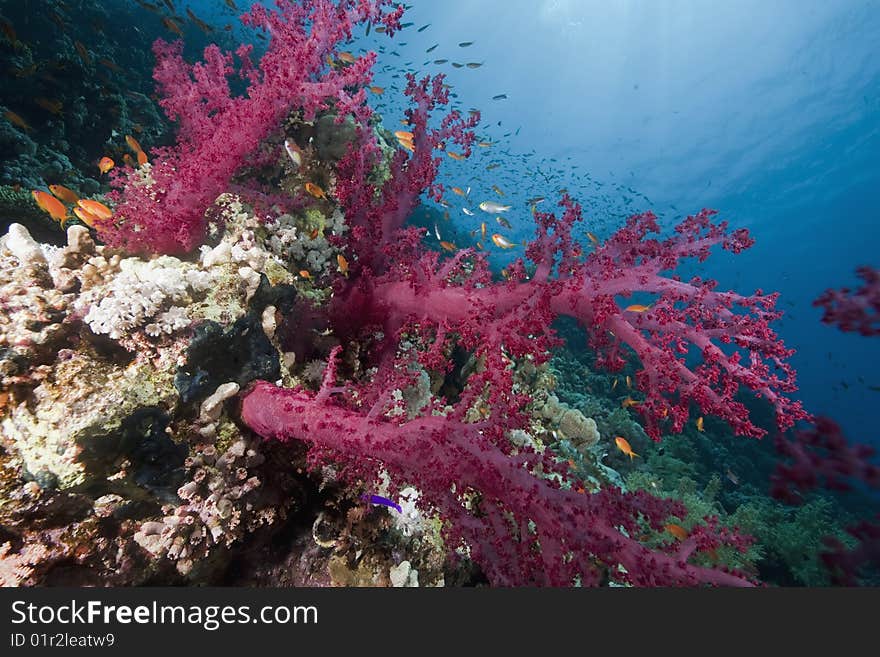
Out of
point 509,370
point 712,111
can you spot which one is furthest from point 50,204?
point 712,111

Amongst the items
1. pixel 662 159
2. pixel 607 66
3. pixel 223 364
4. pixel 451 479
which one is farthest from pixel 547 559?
pixel 607 66

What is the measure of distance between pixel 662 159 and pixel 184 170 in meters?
68.9

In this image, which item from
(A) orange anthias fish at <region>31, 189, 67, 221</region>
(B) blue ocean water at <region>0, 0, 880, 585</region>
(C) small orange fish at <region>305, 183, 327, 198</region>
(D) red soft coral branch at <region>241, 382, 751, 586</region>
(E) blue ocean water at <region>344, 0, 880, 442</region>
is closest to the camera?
(D) red soft coral branch at <region>241, 382, 751, 586</region>

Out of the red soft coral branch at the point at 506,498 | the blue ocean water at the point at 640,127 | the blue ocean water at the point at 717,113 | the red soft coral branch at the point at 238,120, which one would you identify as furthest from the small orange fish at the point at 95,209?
the blue ocean water at the point at 717,113

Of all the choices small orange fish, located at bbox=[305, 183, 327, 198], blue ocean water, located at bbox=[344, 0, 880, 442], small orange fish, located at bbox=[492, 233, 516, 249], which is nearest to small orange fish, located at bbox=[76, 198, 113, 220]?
small orange fish, located at bbox=[305, 183, 327, 198]

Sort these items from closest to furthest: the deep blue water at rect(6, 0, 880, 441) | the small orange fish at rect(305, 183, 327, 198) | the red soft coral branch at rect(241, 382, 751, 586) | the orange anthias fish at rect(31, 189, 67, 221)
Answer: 1. the red soft coral branch at rect(241, 382, 751, 586)
2. the orange anthias fish at rect(31, 189, 67, 221)
3. the small orange fish at rect(305, 183, 327, 198)
4. the deep blue water at rect(6, 0, 880, 441)

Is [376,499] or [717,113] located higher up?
[717,113]

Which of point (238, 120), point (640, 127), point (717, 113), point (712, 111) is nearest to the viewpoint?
point (238, 120)

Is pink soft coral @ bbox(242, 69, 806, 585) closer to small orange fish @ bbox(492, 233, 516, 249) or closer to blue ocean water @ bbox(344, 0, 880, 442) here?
small orange fish @ bbox(492, 233, 516, 249)

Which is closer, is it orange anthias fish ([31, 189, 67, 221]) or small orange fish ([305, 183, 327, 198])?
orange anthias fish ([31, 189, 67, 221])

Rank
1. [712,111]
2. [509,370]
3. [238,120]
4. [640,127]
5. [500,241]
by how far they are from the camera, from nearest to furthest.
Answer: [509,370] → [238,120] → [500,241] → [712,111] → [640,127]

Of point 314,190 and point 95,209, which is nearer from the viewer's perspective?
point 95,209

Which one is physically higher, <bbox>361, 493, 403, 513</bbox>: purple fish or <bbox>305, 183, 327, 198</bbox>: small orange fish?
<bbox>305, 183, 327, 198</bbox>: small orange fish

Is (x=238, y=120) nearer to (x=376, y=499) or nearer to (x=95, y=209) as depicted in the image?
(x=95, y=209)
